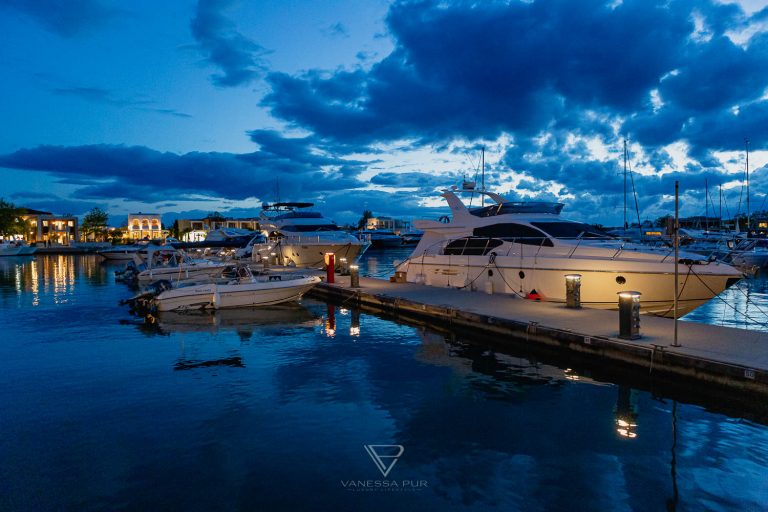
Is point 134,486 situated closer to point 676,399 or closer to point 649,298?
point 676,399

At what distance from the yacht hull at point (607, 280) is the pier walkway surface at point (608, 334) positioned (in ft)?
2.10

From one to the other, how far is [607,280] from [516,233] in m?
3.91

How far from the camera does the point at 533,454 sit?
684 centimetres

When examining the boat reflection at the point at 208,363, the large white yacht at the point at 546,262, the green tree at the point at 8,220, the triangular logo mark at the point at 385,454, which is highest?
the green tree at the point at 8,220

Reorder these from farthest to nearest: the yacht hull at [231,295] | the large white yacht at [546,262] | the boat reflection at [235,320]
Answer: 1. the yacht hull at [231,295]
2. the boat reflection at [235,320]
3. the large white yacht at [546,262]

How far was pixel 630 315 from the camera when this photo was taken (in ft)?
34.3

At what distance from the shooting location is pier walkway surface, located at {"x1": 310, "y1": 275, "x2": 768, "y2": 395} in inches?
345

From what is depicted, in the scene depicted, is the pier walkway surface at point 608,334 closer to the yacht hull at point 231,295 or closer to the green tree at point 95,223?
the yacht hull at point 231,295

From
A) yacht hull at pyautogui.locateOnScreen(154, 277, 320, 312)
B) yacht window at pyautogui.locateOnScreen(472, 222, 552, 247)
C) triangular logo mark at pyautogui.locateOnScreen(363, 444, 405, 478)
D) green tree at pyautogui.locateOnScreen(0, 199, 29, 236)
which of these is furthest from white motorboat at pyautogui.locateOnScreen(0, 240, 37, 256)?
triangular logo mark at pyautogui.locateOnScreen(363, 444, 405, 478)

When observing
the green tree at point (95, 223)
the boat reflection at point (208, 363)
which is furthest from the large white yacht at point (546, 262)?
the green tree at point (95, 223)

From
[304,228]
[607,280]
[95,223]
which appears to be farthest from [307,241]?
[95,223]

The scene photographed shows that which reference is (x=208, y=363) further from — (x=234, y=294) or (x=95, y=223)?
(x=95, y=223)

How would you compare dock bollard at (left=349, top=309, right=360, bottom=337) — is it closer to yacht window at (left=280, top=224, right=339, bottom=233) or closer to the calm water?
the calm water

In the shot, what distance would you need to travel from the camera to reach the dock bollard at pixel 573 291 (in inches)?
565
